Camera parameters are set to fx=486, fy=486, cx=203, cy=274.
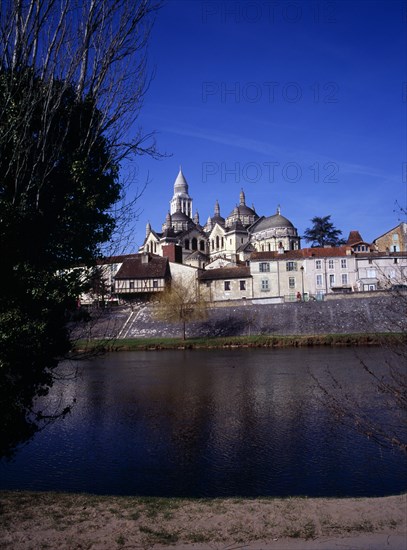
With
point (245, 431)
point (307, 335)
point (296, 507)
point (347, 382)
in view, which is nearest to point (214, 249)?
point (307, 335)

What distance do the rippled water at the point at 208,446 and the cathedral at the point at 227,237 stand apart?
64.3m

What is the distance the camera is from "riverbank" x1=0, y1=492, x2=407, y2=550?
698 centimetres

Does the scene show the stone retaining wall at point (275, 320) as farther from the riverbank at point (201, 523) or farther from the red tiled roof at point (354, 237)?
the riverbank at point (201, 523)

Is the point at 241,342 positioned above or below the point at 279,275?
below

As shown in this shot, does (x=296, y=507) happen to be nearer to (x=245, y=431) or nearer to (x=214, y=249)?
(x=245, y=431)

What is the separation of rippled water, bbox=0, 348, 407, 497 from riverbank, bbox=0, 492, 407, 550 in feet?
8.39

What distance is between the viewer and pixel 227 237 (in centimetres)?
11038

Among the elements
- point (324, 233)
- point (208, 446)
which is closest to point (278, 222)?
point (324, 233)

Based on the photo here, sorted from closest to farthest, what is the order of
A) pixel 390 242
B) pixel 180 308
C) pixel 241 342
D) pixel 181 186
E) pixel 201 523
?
pixel 201 523
pixel 241 342
pixel 180 308
pixel 390 242
pixel 181 186

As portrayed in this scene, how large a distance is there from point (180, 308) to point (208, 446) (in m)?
42.2

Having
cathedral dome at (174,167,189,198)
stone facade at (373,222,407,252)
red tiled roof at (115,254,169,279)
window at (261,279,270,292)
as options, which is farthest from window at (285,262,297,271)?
cathedral dome at (174,167,189,198)

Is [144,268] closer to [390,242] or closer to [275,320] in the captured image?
[275,320]

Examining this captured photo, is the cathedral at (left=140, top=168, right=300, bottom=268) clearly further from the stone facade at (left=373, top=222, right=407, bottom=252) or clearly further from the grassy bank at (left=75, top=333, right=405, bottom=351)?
the grassy bank at (left=75, top=333, right=405, bottom=351)

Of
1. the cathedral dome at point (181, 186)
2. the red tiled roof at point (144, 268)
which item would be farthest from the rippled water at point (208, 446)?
the cathedral dome at point (181, 186)
